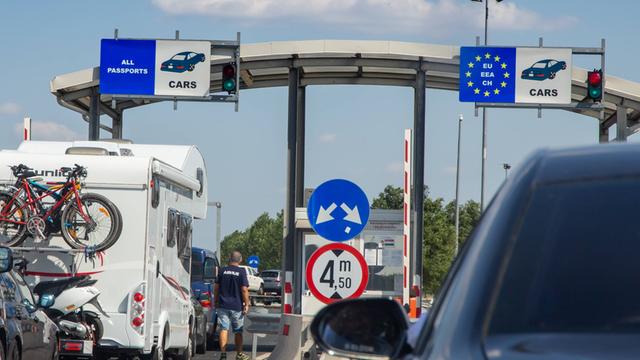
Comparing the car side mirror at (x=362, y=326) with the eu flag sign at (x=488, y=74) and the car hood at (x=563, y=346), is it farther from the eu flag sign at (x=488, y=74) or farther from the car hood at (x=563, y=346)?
the eu flag sign at (x=488, y=74)

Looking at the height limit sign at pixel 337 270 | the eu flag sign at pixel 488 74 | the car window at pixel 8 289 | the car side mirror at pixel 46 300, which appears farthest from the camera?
the eu flag sign at pixel 488 74

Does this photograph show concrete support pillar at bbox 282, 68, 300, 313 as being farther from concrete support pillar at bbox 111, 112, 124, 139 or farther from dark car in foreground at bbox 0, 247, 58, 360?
dark car in foreground at bbox 0, 247, 58, 360

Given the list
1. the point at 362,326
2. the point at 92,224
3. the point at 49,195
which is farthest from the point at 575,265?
the point at 49,195

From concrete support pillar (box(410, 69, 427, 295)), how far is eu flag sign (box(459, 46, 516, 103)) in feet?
2.86

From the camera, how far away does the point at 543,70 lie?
99.5ft

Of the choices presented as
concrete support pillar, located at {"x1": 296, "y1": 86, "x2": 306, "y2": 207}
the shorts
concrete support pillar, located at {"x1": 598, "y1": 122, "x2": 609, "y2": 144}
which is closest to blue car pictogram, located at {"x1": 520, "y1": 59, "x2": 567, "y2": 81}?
concrete support pillar, located at {"x1": 598, "y1": 122, "x2": 609, "y2": 144}

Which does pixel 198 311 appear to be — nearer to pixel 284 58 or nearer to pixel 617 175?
pixel 284 58

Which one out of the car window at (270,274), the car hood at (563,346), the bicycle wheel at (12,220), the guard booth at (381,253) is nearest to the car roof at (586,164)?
the car hood at (563,346)

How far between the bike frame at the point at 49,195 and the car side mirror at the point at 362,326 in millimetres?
15099

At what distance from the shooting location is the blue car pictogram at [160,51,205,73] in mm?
30109

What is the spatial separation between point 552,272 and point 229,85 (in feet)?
85.1

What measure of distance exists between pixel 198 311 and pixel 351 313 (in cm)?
2069

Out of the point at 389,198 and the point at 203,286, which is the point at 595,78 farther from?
the point at 389,198

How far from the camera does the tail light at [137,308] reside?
60.2ft
